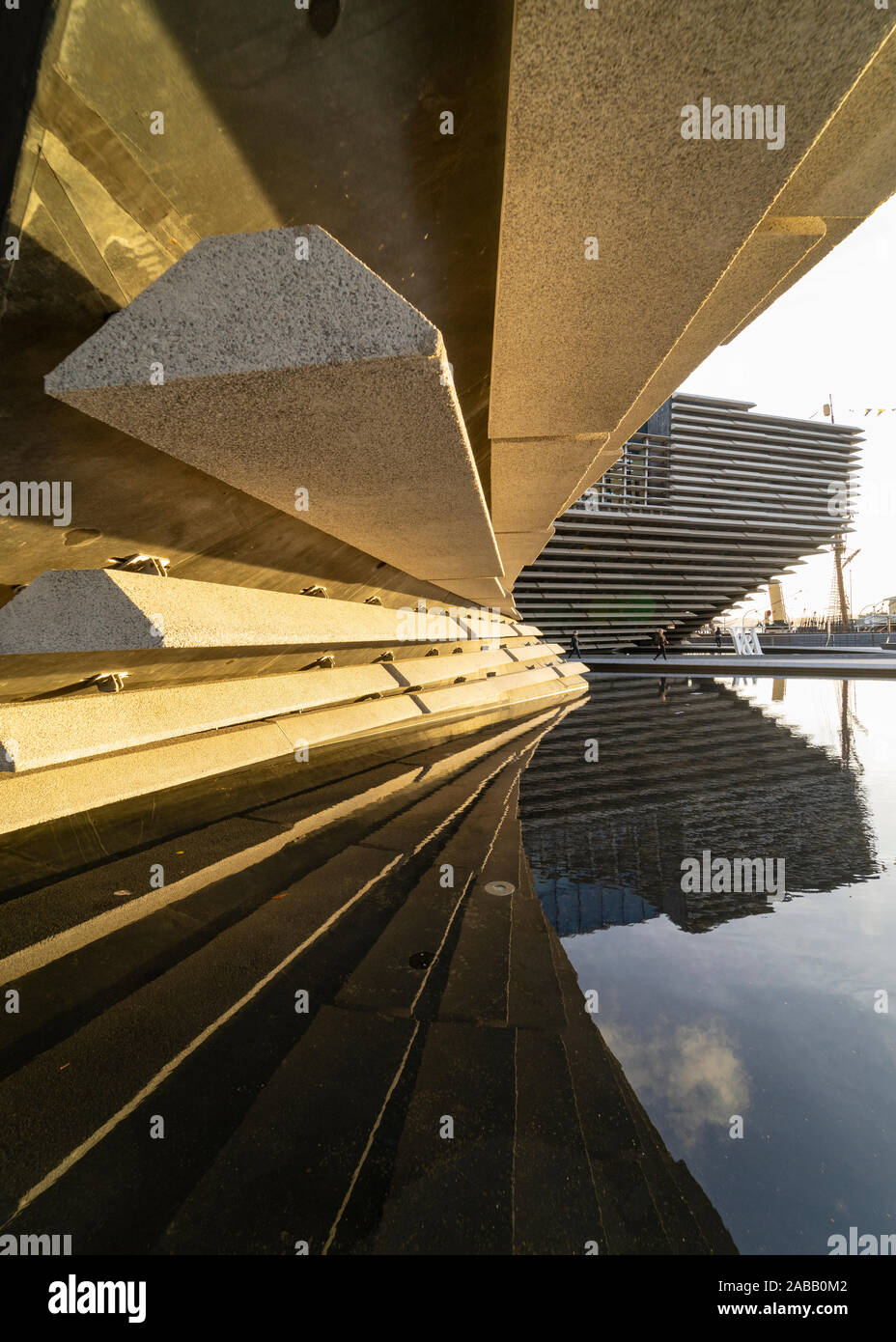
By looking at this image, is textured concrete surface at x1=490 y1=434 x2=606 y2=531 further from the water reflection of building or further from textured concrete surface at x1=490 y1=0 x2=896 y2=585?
the water reflection of building

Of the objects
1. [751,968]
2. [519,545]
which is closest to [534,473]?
[519,545]

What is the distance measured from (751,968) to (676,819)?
2007 mm

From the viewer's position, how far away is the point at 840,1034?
168 cm

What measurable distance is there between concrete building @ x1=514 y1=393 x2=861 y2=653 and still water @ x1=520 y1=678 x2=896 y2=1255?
2295 centimetres

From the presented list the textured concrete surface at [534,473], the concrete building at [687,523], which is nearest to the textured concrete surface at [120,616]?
the textured concrete surface at [534,473]

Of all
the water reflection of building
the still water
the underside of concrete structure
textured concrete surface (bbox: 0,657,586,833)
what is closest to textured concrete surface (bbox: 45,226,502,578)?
the underside of concrete structure

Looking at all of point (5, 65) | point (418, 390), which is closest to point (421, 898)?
point (418, 390)

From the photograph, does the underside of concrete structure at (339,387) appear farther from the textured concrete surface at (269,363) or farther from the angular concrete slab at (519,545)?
the angular concrete slab at (519,545)

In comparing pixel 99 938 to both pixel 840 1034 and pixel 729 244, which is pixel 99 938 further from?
pixel 729 244

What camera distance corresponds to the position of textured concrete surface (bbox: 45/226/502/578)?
4.28ft

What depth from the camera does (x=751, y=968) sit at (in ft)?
6.72

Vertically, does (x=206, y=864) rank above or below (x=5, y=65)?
below

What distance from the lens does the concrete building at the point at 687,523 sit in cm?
2906
